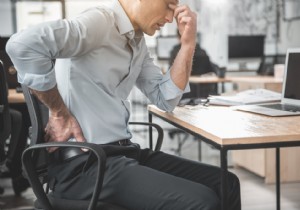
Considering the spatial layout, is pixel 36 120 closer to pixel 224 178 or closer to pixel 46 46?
pixel 46 46

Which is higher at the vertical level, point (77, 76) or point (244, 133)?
point (77, 76)

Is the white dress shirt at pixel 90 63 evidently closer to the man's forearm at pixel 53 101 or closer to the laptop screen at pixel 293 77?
the man's forearm at pixel 53 101

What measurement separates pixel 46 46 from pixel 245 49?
499 cm

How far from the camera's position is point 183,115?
5.56ft

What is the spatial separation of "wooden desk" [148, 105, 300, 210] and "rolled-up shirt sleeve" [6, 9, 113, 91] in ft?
1.48

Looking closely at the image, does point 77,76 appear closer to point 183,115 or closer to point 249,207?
point 183,115

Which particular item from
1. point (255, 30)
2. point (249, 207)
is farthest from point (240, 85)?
point (255, 30)

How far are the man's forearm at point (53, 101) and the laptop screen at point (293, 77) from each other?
1.12 m

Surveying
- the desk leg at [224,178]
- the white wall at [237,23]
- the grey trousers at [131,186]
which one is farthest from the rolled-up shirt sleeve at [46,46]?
the white wall at [237,23]

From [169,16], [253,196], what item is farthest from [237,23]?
[169,16]

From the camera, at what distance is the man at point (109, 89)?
126 cm

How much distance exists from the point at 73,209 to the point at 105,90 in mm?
394

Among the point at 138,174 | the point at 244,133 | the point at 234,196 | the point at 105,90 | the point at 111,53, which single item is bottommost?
the point at 234,196

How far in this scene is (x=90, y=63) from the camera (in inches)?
55.1
